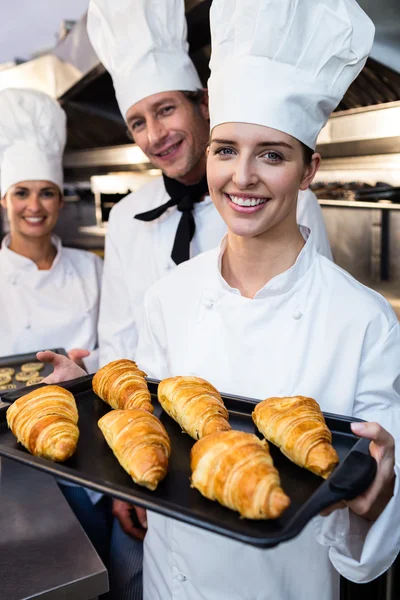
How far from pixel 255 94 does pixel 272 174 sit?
18 cm

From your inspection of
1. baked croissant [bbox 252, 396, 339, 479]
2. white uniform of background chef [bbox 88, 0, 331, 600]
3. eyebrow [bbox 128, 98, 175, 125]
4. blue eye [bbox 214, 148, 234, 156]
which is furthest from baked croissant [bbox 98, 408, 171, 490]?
eyebrow [bbox 128, 98, 175, 125]

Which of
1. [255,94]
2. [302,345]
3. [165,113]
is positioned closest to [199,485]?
[302,345]

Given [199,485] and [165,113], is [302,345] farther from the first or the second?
[165,113]

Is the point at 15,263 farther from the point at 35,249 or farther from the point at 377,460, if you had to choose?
the point at 377,460

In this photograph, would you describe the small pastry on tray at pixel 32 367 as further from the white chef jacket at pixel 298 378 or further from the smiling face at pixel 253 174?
the smiling face at pixel 253 174

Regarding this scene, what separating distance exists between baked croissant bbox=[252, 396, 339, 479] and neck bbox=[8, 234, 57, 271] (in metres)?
1.94

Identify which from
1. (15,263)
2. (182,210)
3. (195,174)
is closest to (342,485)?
(182,210)

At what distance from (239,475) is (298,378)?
0.43m

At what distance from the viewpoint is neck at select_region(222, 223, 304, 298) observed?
136cm

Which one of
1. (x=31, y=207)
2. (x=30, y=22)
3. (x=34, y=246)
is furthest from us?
(x=30, y=22)

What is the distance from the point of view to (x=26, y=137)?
269cm

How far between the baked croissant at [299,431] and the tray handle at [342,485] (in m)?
0.04

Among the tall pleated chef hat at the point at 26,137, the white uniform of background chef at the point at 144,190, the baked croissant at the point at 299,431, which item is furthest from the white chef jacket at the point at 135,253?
the baked croissant at the point at 299,431

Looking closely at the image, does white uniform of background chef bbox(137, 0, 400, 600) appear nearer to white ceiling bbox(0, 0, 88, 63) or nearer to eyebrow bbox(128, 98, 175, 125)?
eyebrow bbox(128, 98, 175, 125)
